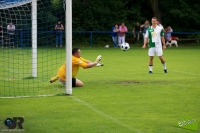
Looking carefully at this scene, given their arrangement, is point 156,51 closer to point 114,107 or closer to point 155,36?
point 155,36

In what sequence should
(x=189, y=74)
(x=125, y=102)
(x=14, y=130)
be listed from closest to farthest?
(x=14, y=130) < (x=125, y=102) < (x=189, y=74)

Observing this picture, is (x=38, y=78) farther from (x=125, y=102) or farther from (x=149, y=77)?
(x=125, y=102)

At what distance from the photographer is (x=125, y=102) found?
12398mm

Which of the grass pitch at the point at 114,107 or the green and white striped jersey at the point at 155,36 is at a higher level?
the green and white striped jersey at the point at 155,36

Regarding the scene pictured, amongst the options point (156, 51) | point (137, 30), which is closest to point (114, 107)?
point (156, 51)

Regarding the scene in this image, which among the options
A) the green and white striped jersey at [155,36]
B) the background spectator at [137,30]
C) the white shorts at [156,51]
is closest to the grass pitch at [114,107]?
the white shorts at [156,51]

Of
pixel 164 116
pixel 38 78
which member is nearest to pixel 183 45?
pixel 38 78

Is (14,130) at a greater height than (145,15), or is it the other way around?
(145,15)

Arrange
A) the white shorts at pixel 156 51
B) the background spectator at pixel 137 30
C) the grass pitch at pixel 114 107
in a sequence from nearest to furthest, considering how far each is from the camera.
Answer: the grass pitch at pixel 114 107 < the white shorts at pixel 156 51 < the background spectator at pixel 137 30

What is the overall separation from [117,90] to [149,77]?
403cm

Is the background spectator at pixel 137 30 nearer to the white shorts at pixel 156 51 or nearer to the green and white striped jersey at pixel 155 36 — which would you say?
the green and white striped jersey at pixel 155 36

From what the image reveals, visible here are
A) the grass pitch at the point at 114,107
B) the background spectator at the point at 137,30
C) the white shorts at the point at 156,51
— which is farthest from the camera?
the background spectator at the point at 137,30

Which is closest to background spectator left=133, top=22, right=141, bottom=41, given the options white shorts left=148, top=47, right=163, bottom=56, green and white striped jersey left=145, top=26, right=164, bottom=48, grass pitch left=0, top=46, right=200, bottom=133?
green and white striped jersey left=145, top=26, right=164, bottom=48

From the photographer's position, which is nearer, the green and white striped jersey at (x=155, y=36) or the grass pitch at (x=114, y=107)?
the grass pitch at (x=114, y=107)
